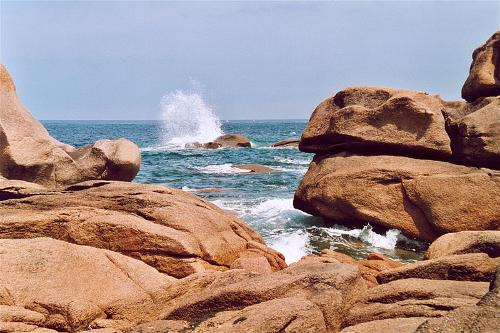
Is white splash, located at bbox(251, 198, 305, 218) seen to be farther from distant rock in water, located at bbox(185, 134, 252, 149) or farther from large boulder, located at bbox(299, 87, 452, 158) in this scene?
distant rock in water, located at bbox(185, 134, 252, 149)

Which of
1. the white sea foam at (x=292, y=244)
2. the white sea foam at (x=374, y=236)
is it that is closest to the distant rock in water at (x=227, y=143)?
the white sea foam at (x=292, y=244)

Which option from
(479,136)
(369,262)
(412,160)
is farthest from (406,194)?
(369,262)

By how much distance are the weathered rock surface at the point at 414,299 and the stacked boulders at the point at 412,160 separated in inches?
333

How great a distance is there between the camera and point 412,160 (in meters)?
15.6

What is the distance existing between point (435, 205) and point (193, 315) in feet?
32.9

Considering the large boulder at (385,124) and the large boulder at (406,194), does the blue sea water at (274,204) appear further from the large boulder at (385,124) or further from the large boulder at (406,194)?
the large boulder at (385,124)

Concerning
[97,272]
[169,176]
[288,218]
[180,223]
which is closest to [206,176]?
[169,176]

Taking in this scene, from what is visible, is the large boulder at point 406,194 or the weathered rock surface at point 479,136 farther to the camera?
the weathered rock surface at point 479,136

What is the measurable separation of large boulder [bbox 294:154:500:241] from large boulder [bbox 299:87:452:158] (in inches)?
18.2

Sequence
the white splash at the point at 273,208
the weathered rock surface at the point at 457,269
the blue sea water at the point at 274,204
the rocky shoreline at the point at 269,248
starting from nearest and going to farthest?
the rocky shoreline at the point at 269,248 < the weathered rock surface at the point at 457,269 < the blue sea water at the point at 274,204 < the white splash at the point at 273,208

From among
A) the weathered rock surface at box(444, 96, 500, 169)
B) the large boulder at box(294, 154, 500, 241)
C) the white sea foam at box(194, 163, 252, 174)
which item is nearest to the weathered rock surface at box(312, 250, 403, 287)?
the large boulder at box(294, 154, 500, 241)

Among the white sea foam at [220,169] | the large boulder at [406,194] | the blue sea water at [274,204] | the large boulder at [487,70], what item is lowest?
the white sea foam at [220,169]

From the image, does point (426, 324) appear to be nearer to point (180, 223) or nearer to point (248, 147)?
point (180, 223)

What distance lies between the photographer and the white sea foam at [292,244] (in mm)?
14560
